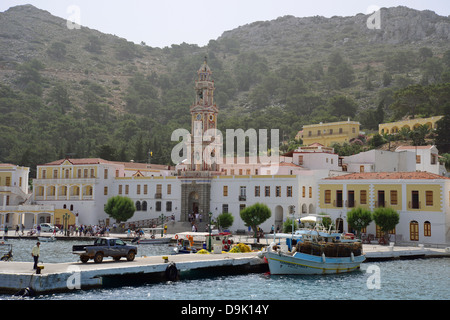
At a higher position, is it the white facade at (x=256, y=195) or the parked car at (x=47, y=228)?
the white facade at (x=256, y=195)

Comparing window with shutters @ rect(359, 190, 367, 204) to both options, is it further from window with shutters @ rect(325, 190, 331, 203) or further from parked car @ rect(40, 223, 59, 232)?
parked car @ rect(40, 223, 59, 232)

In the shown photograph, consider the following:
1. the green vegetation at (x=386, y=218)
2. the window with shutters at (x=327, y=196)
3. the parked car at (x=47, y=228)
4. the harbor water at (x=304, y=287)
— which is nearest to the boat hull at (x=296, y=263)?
the harbor water at (x=304, y=287)

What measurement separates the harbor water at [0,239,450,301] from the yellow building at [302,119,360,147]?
204 feet

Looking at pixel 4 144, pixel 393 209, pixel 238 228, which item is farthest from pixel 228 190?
pixel 4 144

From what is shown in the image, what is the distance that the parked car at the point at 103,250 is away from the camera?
3328 centimetres

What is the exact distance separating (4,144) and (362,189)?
8836 centimetres

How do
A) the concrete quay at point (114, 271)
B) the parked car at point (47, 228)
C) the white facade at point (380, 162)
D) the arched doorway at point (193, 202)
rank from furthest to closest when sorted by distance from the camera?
the arched doorway at point (193, 202)
the parked car at point (47, 228)
the white facade at point (380, 162)
the concrete quay at point (114, 271)

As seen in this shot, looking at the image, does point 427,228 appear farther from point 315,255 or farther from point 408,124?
point 408,124

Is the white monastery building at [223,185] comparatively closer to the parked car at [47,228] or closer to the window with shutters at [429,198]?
the window with shutters at [429,198]

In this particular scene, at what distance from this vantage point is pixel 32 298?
26359 mm

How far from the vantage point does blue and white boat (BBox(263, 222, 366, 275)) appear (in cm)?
3697

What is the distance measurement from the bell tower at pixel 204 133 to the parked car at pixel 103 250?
38292 mm
